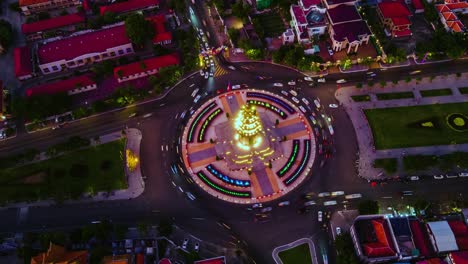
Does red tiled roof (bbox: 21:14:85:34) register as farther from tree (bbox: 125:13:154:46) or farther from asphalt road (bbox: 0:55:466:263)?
asphalt road (bbox: 0:55:466:263)

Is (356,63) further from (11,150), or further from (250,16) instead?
(11,150)

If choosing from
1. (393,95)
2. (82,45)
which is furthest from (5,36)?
(393,95)

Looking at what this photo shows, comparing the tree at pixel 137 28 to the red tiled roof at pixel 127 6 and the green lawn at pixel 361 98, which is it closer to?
the red tiled roof at pixel 127 6

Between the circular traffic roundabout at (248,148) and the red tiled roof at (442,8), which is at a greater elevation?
the red tiled roof at (442,8)

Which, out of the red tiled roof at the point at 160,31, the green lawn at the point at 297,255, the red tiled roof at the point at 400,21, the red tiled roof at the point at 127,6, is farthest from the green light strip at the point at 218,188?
the red tiled roof at the point at 400,21

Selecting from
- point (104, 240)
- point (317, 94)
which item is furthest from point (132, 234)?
point (317, 94)

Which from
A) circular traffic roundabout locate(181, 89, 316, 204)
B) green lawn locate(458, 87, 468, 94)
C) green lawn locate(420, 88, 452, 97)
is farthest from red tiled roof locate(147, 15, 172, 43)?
green lawn locate(458, 87, 468, 94)
